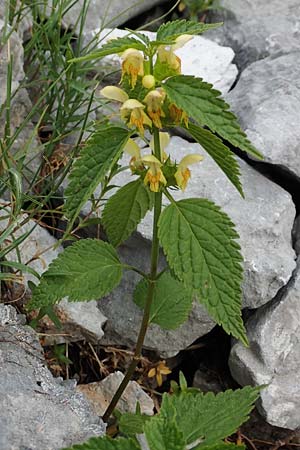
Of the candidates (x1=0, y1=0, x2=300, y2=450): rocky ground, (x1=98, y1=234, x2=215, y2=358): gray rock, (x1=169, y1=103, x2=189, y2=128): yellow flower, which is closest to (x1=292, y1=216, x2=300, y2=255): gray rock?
(x1=0, y1=0, x2=300, y2=450): rocky ground

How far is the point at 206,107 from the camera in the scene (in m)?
1.37

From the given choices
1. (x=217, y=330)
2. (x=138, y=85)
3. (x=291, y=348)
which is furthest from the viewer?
(x=217, y=330)

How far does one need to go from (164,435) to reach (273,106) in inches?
52.9

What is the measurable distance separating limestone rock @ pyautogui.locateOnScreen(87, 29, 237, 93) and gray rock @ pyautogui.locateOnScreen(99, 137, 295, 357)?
1.45 ft

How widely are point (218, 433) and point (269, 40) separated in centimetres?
170

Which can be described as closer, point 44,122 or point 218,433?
point 218,433

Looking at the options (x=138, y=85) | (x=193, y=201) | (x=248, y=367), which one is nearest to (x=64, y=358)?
(x=248, y=367)

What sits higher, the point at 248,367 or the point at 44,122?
the point at 44,122

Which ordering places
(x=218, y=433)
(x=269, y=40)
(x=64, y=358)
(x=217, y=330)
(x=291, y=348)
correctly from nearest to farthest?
(x=218, y=433) < (x=64, y=358) < (x=291, y=348) < (x=217, y=330) < (x=269, y=40)

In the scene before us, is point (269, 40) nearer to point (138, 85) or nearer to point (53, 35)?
point (53, 35)

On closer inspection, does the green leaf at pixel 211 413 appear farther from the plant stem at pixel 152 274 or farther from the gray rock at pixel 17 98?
the gray rock at pixel 17 98

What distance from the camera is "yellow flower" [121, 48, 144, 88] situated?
1380mm

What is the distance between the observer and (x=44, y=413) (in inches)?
59.9

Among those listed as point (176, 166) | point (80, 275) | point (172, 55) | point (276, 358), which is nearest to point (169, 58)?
point (172, 55)
